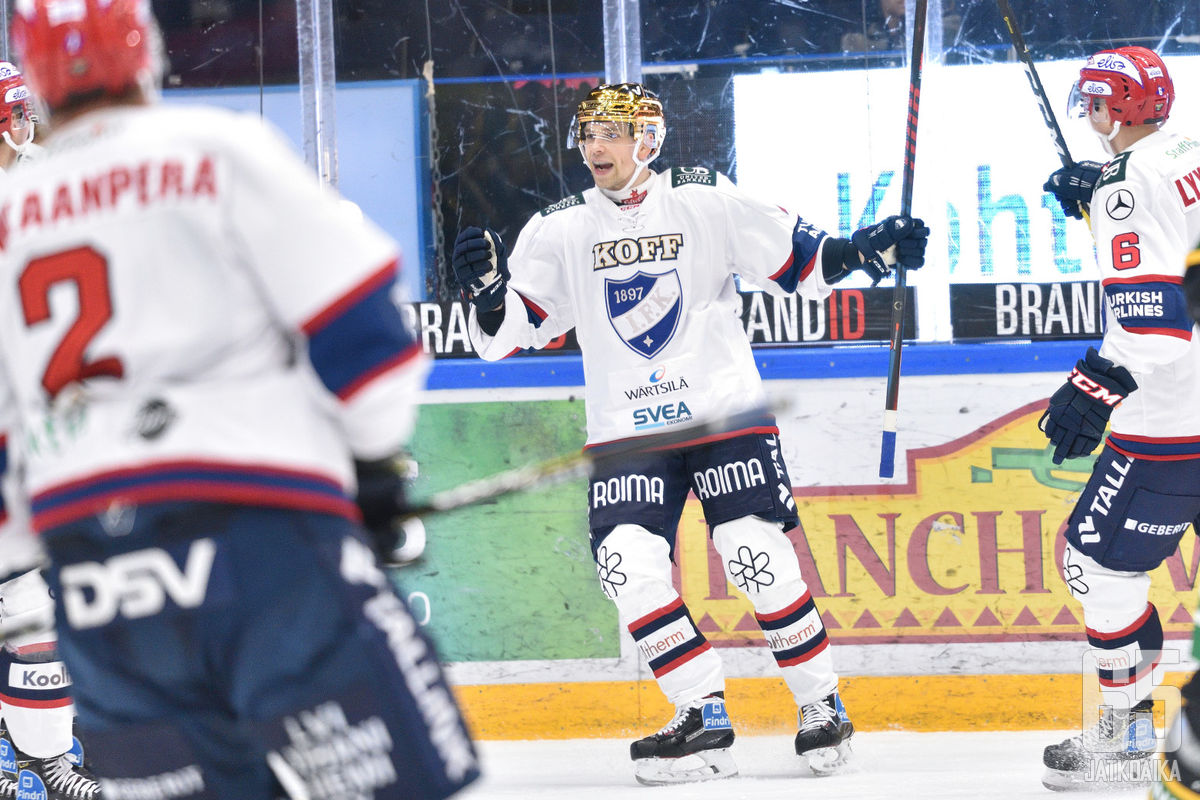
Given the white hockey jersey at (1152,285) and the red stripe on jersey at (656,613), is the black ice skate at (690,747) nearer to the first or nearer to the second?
the red stripe on jersey at (656,613)

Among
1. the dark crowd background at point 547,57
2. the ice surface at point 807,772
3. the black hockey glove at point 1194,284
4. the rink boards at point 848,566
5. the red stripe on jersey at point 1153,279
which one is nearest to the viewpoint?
the black hockey glove at point 1194,284

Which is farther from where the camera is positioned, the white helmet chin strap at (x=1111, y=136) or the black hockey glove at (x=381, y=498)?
the white helmet chin strap at (x=1111, y=136)

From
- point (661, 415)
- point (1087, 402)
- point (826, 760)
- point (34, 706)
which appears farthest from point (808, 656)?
point (34, 706)

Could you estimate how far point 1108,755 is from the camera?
11.3 feet

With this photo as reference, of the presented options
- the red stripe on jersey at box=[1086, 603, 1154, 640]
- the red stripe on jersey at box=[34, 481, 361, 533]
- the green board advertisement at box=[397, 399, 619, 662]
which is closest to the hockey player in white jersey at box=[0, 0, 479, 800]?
the red stripe on jersey at box=[34, 481, 361, 533]

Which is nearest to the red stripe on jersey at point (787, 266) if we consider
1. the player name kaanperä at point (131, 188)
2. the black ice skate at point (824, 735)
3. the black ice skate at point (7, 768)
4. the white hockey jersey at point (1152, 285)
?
the white hockey jersey at point (1152, 285)

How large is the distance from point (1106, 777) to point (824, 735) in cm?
64

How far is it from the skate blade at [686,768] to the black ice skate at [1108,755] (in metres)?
0.74

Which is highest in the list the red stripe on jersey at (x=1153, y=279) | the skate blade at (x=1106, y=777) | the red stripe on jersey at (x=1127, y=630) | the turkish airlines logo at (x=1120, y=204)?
the turkish airlines logo at (x=1120, y=204)

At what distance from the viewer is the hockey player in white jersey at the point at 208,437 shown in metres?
1.41

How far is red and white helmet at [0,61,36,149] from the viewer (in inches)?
141

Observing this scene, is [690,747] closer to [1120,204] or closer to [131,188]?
[1120,204]

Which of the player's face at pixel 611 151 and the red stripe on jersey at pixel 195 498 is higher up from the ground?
the player's face at pixel 611 151

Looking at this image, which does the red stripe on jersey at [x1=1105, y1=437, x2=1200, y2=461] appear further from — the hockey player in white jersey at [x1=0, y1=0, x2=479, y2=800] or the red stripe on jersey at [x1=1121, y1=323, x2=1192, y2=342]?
the hockey player in white jersey at [x1=0, y1=0, x2=479, y2=800]
